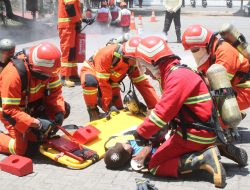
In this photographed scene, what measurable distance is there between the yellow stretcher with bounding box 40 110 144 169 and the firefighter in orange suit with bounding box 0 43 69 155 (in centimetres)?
23

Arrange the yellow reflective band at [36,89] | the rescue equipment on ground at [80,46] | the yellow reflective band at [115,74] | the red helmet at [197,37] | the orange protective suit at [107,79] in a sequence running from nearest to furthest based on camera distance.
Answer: the yellow reflective band at [36,89]
the red helmet at [197,37]
the orange protective suit at [107,79]
the yellow reflective band at [115,74]
the rescue equipment on ground at [80,46]

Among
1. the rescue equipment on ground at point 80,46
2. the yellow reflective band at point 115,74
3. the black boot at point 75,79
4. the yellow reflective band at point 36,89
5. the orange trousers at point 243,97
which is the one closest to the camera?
the yellow reflective band at point 36,89

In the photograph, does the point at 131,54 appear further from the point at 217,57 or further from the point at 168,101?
the point at 168,101

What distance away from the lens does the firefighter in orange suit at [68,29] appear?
8.20m

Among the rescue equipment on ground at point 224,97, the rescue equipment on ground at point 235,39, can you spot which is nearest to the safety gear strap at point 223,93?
the rescue equipment on ground at point 224,97

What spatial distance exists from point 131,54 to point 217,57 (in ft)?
3.20

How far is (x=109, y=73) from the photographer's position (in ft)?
19.4

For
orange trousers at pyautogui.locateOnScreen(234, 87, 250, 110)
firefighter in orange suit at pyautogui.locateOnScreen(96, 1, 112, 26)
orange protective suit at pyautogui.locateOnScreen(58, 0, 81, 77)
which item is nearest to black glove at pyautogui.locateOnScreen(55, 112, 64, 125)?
orange trousers at pyautogui.locateOnScreen(234, 87, 250, 110)

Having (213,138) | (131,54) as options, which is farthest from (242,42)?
(213,138)

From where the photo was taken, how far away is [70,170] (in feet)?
15.0

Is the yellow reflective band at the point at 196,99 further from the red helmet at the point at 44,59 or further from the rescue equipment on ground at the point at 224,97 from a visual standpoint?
the red helmet at the point at 44,59

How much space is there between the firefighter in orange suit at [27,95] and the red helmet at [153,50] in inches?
36.5

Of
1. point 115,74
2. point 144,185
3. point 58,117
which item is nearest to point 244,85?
point 115,74

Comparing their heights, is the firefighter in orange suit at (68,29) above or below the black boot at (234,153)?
above
